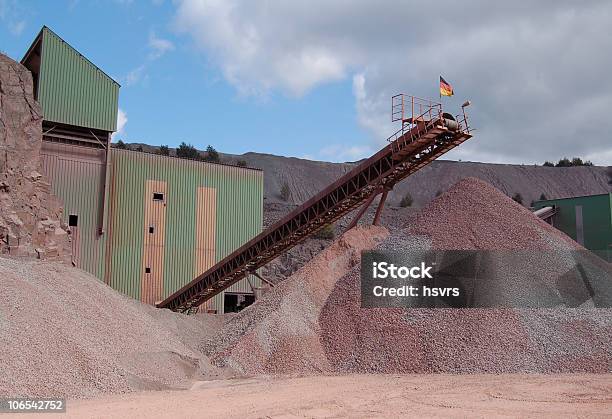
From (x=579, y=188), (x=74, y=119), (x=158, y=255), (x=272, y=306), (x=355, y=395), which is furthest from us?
(x=579, y=188)

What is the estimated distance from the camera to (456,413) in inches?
312

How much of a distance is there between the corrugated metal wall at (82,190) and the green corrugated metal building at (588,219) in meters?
24.3

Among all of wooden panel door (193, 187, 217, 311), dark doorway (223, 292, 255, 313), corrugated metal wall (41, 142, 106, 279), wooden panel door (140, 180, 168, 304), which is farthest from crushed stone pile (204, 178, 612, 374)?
dark doorway (223, 292, 255, 313)

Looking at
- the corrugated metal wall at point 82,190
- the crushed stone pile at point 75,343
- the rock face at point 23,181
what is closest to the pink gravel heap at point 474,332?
the crushed stone pile at point 75,343

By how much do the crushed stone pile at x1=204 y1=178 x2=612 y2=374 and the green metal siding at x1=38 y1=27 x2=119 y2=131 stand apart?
36.7ft

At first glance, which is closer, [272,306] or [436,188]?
[272,306]

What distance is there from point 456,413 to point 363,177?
898 centimetres

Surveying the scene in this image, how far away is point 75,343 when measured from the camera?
10.4 metres

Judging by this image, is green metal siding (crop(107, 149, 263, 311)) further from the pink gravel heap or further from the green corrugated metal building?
the green corrugated metal building

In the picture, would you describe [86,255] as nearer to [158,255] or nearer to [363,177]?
[158,255]

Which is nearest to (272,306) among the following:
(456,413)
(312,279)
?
(312,279)

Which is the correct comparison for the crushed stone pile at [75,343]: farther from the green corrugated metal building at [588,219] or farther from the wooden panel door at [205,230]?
the green corrugated metal building at [588,219]

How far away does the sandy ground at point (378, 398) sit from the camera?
26.3 ft

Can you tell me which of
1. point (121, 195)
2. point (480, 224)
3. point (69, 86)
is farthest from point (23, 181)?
point (480, 224)
